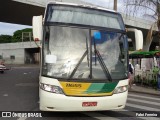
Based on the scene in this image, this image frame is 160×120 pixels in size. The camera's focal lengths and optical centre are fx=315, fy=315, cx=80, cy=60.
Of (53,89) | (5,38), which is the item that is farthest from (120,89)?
(5,38)

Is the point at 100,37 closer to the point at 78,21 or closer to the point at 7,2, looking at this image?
the point at 78,21

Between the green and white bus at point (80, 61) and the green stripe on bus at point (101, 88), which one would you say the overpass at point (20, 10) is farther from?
the green stripe on bus at point (101, 88)

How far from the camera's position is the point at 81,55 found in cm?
817

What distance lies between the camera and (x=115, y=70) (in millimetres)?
8328

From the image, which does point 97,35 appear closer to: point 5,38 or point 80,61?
point 80,61

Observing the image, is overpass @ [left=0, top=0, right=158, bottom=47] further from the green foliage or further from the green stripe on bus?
the green foliage

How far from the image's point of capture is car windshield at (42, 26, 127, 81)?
8023 mm

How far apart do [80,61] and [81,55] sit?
172mm

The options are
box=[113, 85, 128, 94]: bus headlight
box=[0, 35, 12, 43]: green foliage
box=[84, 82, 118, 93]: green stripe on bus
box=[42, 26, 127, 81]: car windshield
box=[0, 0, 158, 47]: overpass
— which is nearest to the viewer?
box=[84, 82, 118, 93]: green stripe on bus

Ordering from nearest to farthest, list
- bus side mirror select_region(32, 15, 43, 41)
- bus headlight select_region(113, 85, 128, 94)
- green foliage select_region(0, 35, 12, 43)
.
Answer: bus headlight select_region(113, 85, 128, 94) < bus side mirror select_region(32, 15, 43, 41) < green foliage select_region(0, 35, 12, 43)

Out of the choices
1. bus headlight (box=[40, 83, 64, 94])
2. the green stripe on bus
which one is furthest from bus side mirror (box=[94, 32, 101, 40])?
bus headlight (box=[40, 83, 64, 94])

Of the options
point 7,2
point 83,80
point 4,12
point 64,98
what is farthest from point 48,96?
point 4,12

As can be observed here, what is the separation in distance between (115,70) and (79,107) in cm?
142

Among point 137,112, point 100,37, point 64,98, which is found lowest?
point 137,112
